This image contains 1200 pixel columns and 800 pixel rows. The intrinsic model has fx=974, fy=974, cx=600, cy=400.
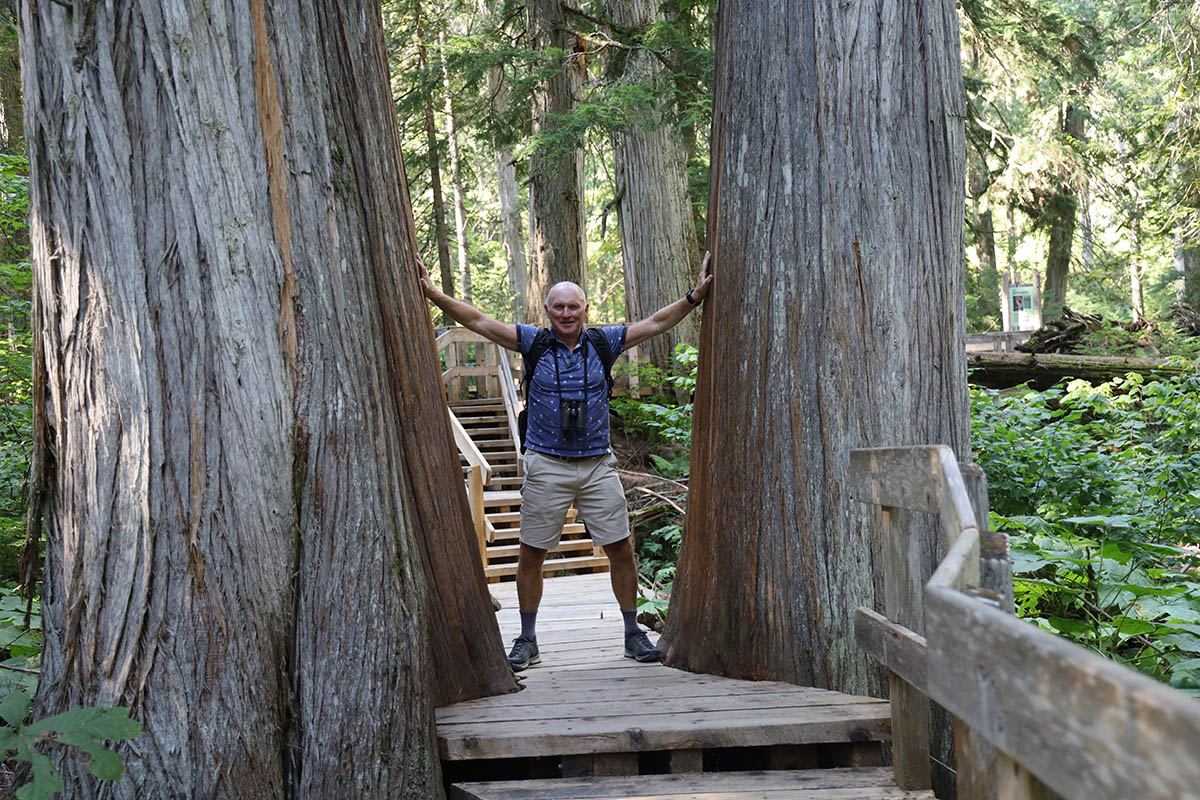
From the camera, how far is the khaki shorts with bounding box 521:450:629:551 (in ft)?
16.7

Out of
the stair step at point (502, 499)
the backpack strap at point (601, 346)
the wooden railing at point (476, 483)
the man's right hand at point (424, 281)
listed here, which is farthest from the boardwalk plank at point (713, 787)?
the stair step at point (502, 499)

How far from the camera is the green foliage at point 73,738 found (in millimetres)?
2426

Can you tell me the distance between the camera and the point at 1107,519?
421 centimetres

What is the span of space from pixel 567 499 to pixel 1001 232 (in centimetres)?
1262

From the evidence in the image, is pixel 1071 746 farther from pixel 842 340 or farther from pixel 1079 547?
pixel 1079 547

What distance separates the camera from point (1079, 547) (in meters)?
4.69

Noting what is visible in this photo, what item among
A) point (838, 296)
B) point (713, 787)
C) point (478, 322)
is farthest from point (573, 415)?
point (713, 787)

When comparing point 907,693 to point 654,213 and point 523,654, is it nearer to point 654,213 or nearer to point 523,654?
point 523,654

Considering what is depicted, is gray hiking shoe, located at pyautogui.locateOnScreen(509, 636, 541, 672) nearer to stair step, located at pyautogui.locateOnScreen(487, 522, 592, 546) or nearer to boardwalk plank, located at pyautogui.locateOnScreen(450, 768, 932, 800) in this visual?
boardwalk plank, located at pyautogui.locateOnScreen(450, 768, 932, 800)

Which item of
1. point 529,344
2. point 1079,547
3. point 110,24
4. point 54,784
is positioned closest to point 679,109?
point 529,344

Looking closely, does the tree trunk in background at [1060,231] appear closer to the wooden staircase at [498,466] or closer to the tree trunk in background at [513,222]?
the wooden staircase at [498,466]

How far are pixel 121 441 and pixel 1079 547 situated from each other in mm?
4186

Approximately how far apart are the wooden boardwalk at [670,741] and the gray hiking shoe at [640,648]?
69 cm

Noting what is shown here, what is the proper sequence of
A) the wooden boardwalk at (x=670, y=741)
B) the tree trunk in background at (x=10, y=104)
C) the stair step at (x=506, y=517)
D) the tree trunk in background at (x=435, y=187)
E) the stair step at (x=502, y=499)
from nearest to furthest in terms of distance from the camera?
the wooden boardwalk at (x=670, y=741) → the tree trunk in background at (x=10, y=104) → the stair step at (x=506, y=517) → the stair step at (x=502, y=499) → the tree trunk in background at (x=435, y=187)
